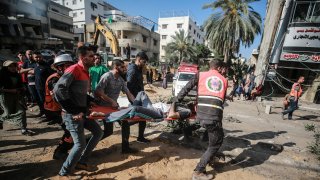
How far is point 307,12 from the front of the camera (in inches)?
531

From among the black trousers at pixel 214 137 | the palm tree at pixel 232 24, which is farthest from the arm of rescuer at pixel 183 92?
the palm tree at pixel 232 24

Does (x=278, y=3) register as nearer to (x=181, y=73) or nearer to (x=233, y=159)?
(x=181, y=73)

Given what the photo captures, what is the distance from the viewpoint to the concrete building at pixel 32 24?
61.2 feet

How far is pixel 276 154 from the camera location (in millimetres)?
4441

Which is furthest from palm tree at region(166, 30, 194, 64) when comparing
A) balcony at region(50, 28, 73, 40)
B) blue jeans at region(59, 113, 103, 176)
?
blue jeans at region(59, 113, 103, 176)

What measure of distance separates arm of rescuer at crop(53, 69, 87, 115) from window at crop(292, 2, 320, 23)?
16077 mm

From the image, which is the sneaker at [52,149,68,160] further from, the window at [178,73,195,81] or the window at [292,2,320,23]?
the window at [292,2,320,23]

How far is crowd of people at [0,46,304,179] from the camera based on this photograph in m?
2.76

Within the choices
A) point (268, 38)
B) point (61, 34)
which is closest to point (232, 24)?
point (268, 38)

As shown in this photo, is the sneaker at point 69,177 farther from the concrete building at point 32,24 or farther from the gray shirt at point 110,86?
the concrete building at point 32,24

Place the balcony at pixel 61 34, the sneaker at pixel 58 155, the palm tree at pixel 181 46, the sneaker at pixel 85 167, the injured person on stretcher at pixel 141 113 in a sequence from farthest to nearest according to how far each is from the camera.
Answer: the palm tree at pixel 181 46, the balcony at pixel 61 34, the sneaker at pixel 58 155, the injured person on stretcher at pixel 141 113, the sneaker at pixel 85 167

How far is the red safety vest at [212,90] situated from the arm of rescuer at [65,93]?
1982mm

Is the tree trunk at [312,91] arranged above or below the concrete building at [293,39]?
below

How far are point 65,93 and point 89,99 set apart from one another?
30.7 inches
